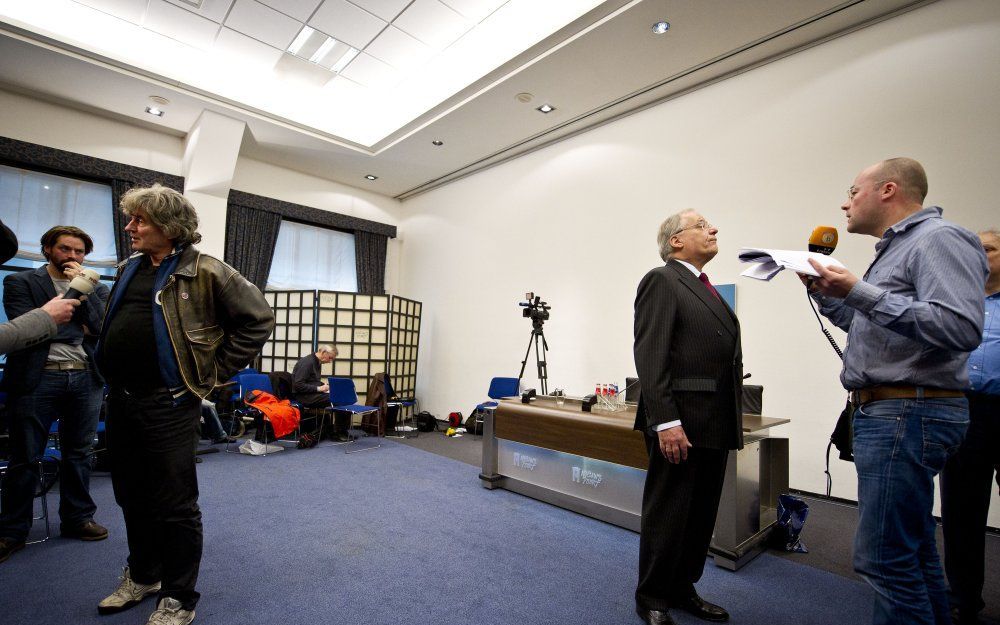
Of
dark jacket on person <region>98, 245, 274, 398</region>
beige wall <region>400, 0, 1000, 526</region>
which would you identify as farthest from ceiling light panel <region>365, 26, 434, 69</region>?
dark jacket on person <region>98, 245, 274, 398</region>

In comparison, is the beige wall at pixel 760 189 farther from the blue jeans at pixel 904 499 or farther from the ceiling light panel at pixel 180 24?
the ceiling light panel at pixel 180 24

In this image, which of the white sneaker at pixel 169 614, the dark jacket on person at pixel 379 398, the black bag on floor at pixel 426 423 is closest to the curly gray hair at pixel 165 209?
the white sneaker at pixel 169 614

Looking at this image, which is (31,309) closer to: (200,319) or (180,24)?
(200,319)

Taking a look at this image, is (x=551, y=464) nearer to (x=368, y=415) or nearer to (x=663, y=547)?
(x=663, y=547)

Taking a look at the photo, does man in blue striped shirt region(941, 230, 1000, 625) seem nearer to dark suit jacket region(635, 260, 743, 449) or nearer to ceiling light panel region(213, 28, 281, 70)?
dark suit jacket region(635, 260, 743, 449)

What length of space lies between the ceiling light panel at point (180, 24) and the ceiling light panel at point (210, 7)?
0.07m

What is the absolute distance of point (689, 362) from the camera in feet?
5.83

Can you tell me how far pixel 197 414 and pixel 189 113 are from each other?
5.75 metres

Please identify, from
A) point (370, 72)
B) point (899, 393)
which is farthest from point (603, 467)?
point (370, 72)

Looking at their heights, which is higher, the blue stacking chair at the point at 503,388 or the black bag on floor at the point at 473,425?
the blue stacking chair at the point at 503,388

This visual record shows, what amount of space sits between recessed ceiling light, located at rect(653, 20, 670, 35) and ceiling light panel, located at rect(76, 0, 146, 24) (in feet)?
16.4

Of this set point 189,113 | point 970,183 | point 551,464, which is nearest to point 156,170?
point 189,113

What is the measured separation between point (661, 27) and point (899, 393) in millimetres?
3987

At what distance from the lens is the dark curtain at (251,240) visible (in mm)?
6750
